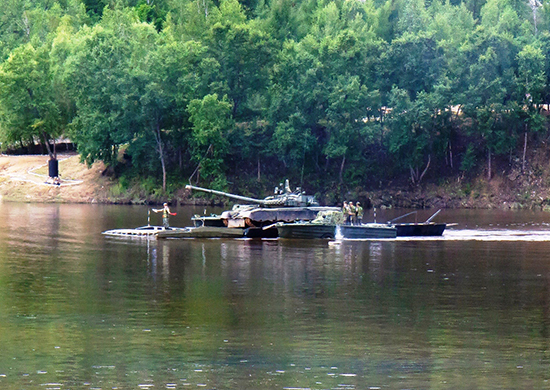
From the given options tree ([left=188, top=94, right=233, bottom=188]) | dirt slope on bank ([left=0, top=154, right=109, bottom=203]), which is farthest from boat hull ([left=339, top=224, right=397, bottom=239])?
dirt slope on bank ([left=0, top=154, right=109, bottom=203])

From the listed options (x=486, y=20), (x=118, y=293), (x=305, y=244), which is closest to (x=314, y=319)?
(x=118, y=293)

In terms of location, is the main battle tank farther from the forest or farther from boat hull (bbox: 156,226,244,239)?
the forest

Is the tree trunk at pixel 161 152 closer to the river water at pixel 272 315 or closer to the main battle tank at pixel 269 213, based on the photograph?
the main battle tank at pixel 269 213

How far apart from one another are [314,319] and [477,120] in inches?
2527

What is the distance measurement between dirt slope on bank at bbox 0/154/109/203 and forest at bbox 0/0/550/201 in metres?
2.31

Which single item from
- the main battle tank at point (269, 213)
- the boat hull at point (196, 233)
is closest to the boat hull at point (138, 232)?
the boat hull at point (196, 233)

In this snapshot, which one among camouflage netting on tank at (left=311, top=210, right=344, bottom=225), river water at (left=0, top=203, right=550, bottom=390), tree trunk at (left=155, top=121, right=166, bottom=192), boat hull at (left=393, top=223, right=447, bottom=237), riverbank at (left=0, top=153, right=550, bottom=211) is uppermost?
tree trunk at (left=155, top=121, right=166, bottom=192)

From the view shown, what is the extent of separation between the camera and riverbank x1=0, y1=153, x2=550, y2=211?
8744 cm

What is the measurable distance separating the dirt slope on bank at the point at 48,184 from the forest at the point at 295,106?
7.58 ft

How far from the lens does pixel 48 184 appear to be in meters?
93.6

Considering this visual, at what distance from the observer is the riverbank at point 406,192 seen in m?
87.4

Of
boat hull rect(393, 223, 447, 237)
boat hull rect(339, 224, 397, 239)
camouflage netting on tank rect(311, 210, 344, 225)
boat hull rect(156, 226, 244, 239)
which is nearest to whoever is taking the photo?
boat hull rect(156, 226, 244, 239)

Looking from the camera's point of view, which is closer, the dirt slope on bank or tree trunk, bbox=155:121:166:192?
tree trunk, bbox=155:121:166:192

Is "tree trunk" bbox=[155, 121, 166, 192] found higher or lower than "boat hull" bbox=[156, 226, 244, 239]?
higher
